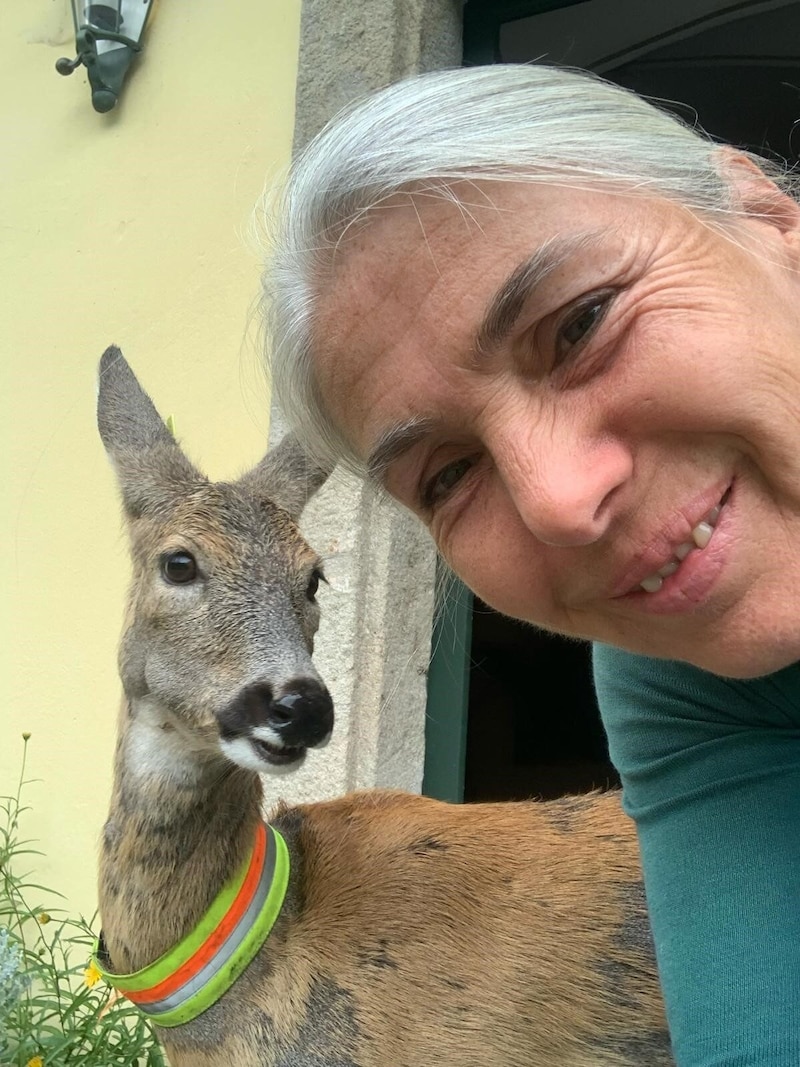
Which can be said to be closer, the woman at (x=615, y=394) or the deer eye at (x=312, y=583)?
the woman at (x=615, y=394)

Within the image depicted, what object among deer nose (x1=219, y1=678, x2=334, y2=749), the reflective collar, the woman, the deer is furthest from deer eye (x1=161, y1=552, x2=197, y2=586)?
the woman

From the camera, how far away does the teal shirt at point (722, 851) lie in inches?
41.4

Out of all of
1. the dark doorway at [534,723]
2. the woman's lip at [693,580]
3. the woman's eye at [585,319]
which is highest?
the woman's eye at [585,319]

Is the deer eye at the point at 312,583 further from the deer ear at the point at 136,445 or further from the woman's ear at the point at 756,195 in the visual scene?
the woman's ear at the point at 756,195

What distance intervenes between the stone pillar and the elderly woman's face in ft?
5.50

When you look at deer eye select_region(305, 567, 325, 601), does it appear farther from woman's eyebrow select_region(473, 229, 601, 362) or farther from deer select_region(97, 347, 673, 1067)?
woman's eyebrow select_region(473, 229, 601, 362)

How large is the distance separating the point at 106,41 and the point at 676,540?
3.18 meters

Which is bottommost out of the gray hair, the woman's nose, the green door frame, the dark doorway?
the dark doorway

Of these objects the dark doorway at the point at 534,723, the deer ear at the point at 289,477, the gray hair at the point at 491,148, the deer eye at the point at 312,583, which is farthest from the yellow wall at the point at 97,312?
the gray hair at the point at 491,148

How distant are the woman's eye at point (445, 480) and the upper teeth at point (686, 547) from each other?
0.87ft

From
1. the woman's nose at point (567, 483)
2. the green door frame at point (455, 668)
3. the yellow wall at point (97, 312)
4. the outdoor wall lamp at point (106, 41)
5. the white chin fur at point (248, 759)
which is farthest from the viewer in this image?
the outdoor wall lamp at point (106, 41)

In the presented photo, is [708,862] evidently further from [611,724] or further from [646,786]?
[611,724]

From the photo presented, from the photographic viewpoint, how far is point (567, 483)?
890 millimetres

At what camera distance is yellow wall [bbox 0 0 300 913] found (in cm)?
307
